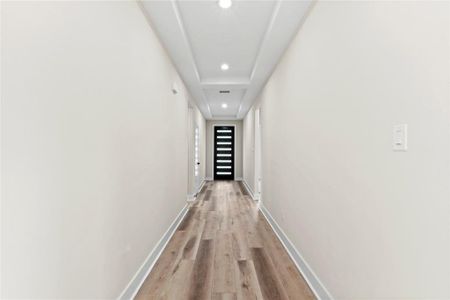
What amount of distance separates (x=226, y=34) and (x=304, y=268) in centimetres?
267

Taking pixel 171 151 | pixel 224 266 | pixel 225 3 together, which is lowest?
pixel 224 266

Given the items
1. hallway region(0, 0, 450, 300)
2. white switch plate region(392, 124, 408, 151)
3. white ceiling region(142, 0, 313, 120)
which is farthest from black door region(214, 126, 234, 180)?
white switch plate region(392, 124, 408, 151)

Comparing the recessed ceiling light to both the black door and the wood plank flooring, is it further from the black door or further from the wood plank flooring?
the black door

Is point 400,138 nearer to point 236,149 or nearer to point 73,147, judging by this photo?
point 73,147

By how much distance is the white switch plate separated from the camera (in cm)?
106

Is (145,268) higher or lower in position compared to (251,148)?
lower

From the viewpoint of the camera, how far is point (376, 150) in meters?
1.25

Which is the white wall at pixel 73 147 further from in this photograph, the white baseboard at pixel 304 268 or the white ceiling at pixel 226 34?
the white baseboard at pixel 304 268

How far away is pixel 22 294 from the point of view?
0.92m

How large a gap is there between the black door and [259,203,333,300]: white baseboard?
6296 mm

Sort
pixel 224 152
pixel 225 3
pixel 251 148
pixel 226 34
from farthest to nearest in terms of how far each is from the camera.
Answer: pixel 224 152, pixel 251 148, pixel 226 34, pixel 225 3

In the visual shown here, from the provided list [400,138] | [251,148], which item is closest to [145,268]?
[400,138]

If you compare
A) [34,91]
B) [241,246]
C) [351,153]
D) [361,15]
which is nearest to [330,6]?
[361,15]

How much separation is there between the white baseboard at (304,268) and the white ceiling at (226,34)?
2357 millimetres
